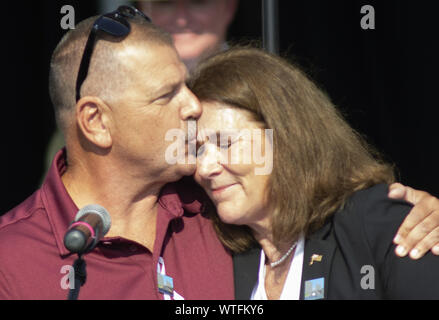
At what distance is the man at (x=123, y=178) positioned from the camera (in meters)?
2.46

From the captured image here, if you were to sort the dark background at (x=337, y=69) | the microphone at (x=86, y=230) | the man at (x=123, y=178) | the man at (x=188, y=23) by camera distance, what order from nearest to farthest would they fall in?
the microphone at (x=86, y=230), the man at (x=123, y=178), the man at (x=188, y=23), the dark background at (x=337, y=69)

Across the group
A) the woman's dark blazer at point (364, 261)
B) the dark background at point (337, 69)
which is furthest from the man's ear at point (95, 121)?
the dark background at point (337, 69)

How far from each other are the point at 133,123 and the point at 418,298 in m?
1.29

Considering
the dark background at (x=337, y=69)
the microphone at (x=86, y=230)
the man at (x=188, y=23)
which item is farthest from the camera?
the dark background at (x=337, y=69)

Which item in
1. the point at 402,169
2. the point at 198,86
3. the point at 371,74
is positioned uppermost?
the point at 198,86

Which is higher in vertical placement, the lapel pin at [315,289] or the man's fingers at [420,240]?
the man's fingers at [420,240]

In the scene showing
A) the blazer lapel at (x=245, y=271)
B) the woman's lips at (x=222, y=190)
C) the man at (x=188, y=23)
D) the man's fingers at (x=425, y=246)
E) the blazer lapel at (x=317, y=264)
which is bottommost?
the blazer lapel at (x=245, y=271)

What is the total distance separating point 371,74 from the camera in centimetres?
400

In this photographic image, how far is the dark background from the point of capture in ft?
12.5

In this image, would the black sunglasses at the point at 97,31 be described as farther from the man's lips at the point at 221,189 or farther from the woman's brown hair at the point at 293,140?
the man's lips at the point at 221,189

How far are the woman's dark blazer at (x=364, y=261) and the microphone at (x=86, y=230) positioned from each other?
2.90ft

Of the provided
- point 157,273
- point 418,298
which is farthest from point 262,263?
point 418,298

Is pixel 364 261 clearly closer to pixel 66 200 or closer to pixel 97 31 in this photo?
pixel 66 200

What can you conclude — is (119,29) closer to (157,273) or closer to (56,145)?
(157,273)
